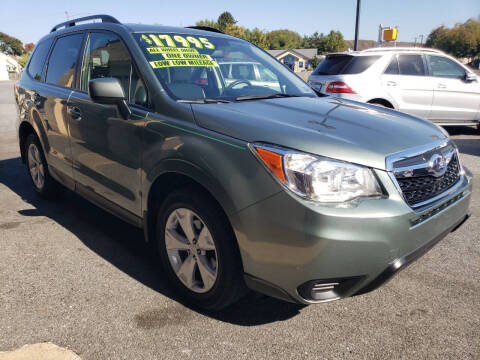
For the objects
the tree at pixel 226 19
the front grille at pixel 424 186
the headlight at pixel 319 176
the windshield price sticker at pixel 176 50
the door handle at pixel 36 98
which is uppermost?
the tree at pixel 226 19

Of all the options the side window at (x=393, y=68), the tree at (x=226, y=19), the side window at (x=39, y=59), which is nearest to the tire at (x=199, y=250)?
the side window at (x=39, y=59)

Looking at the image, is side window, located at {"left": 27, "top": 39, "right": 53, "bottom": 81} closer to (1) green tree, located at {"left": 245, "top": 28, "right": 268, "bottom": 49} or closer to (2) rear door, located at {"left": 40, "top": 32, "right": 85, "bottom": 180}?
(2) rear door, located at {"left": 40, "top": 32, "right": 85, "bottom": 180}

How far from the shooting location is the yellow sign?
1450 centimetres

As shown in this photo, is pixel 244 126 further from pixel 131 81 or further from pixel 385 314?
pixel 385 314

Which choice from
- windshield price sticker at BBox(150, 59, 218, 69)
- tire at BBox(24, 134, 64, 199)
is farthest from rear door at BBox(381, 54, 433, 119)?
tire at BBox(24, 134, 64, 199)

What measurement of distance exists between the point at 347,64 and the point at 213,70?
540 centimetres

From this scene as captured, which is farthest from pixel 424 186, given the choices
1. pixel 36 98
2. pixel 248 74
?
pixel 36 98

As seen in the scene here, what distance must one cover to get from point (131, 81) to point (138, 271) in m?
1.41

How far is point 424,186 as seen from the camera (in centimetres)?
227

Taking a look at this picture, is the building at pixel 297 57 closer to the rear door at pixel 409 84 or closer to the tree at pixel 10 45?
the tree at pixel 10 45

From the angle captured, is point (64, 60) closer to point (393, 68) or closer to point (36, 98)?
point (36, 98)

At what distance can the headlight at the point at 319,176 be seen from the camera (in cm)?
200

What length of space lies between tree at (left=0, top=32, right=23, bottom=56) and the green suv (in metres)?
148

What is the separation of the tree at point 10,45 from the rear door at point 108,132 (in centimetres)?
14726
